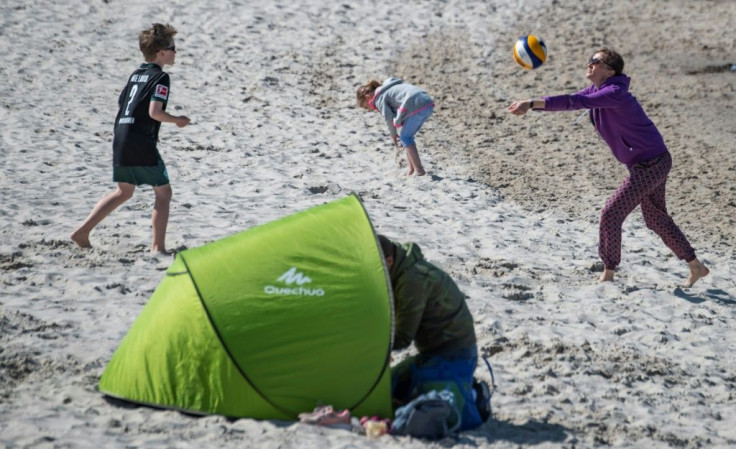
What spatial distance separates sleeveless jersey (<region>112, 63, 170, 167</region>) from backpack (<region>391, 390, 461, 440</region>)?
3144 mm

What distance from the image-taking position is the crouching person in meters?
4.83

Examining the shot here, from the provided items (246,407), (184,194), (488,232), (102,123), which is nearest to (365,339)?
(246,407)

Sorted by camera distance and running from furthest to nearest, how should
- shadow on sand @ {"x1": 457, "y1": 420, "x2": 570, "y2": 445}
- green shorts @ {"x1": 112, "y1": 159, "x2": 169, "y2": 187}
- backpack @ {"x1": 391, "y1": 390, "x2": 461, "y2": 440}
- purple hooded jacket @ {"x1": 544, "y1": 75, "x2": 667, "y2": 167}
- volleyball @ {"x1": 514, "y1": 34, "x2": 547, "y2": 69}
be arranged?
1. volleyball @ {"x1": 514, "y1": 34, "x2": 547, "y2": 69}
2. green shorts @ {"x1": 112, "y1": 159, "x2": 169, "y2": 187}
3. purple hooded jacket @ {"x1": 544, "y1": 75, "x2": 667, "y2": 167}
4. shadow on sand @ {"x1": 457, "y1": 420, "x2": 570, "y2": 445}
5. backpack @ {"x1": 391, "y1": 390, "x2": 461, "y2": 440}

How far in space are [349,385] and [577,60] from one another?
8902mm

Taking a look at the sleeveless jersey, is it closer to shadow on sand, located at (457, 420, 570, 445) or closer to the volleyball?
shadow on sand, located at (457, 420, 570, 445)

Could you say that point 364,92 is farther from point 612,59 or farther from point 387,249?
point 387,249

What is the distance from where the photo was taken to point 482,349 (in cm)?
601

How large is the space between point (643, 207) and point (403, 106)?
2987 millimetres

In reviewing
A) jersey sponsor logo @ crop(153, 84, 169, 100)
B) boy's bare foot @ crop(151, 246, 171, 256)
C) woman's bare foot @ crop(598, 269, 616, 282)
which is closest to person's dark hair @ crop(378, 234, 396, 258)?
jersey sponsor logo @ crop(153, 84, 169, 100)

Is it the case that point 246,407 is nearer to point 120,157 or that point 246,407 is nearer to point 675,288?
point 120,157

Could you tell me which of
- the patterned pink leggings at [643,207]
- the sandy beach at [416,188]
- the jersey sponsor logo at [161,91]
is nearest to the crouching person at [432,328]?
the sandy beach at [416,188]

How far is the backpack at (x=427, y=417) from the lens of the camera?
4.63 m

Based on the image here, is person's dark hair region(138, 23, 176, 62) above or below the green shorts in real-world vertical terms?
above

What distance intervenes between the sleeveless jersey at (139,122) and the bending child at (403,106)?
288 cm
